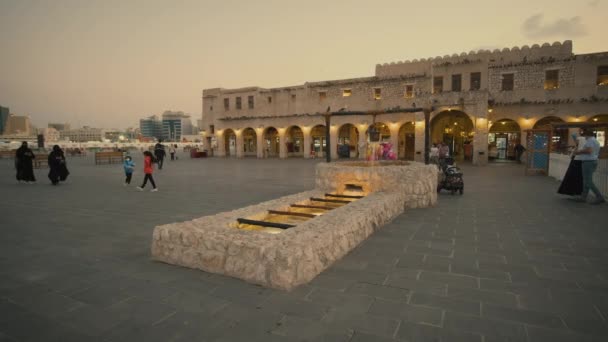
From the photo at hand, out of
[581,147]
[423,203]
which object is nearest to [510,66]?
[581,147]

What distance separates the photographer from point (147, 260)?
4520mm

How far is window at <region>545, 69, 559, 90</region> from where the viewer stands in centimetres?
2291

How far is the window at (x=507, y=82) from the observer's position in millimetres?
24031

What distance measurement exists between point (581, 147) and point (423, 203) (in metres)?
4.47

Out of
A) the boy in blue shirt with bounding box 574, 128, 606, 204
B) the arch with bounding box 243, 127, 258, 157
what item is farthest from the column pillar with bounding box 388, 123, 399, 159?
the arch with bounding box 243, 127, 258, 157

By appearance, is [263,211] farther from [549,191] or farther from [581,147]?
→ [549,191]

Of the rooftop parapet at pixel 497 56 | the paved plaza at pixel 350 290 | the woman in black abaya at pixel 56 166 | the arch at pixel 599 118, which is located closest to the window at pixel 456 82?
the rooftop parapet at pixel 497 56

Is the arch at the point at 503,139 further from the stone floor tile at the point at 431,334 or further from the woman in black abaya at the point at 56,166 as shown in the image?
the woman in black abaya at the point at 56,166

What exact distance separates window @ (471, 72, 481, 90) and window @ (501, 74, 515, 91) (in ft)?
5.37

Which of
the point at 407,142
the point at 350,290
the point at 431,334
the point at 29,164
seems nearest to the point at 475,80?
the point at 407,142

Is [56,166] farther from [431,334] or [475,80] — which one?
[475,80]

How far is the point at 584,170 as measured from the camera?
324 inches

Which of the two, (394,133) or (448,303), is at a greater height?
(394,133)

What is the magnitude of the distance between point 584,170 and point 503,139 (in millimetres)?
20985
